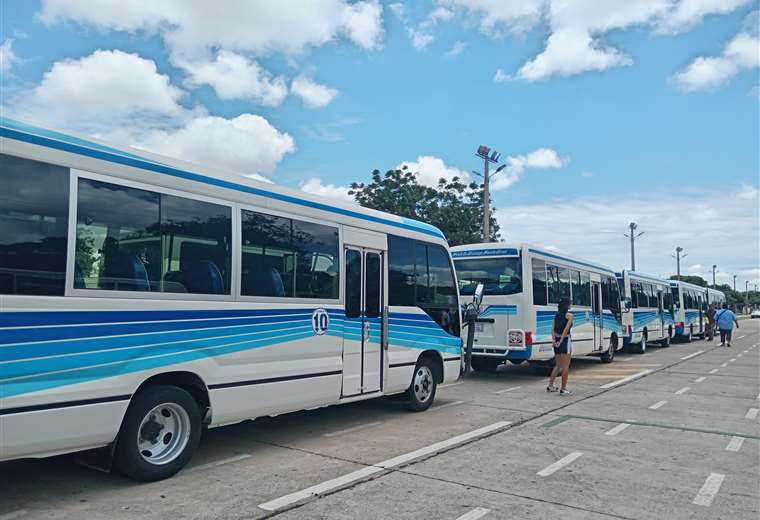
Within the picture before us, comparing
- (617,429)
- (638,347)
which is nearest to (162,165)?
(617,429)

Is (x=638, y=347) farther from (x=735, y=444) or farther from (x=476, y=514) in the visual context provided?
(x=476, y=514)

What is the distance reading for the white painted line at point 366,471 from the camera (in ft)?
15.8

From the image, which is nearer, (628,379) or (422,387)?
(422,387)

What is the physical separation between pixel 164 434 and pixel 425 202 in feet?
117

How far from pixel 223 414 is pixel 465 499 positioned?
240 centimetres

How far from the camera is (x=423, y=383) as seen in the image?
8.95 m

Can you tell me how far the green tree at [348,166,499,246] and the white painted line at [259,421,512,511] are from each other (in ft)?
104

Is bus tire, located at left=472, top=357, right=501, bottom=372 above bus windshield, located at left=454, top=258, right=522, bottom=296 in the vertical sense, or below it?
below

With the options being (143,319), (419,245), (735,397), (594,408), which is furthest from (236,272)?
(735,397)

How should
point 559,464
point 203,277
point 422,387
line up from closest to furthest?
point 203,277, point 559,464, point 422,387

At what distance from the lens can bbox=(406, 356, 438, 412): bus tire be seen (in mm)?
8695

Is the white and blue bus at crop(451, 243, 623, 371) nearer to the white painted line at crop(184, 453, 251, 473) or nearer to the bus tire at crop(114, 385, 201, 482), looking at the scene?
the white painted line at crop(184, 453, 251, 473)

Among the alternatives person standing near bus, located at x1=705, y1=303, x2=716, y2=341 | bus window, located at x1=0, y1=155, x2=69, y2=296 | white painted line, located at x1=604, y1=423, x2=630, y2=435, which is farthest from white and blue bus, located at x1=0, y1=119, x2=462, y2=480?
person standing near bus, located at x1=705, y1=303, x2=716, y2=341

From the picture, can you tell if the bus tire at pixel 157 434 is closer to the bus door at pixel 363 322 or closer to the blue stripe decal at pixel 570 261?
the bus door at pixel 363 322
